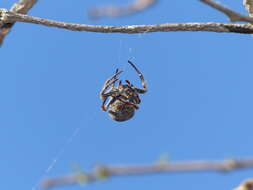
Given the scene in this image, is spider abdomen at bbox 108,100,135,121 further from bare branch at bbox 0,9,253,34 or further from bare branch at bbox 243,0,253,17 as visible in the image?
bare branch at bbox 243,0,253,17

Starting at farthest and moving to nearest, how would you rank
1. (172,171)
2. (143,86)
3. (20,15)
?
(143,86) < (20,15) < (172,171)

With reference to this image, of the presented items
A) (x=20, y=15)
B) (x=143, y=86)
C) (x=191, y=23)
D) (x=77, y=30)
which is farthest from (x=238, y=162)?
(x=143, y=86)

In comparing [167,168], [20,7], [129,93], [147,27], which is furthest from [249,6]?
[167,168]

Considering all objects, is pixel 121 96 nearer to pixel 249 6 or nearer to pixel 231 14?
pixel 249 6

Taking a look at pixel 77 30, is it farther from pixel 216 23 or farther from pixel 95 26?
pixel 216 23

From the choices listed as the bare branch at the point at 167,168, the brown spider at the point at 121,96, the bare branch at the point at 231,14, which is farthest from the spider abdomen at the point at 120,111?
the bare branch at the point at 167,168

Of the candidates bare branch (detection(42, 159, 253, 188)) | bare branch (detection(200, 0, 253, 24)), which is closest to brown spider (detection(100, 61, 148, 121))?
bare branch (detection(200, 0, 253, 24))

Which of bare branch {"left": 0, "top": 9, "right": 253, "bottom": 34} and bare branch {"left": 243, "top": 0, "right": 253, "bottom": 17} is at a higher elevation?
bare branch {"left": 243, "top": 0, "right": 253, "bottom": 17}
